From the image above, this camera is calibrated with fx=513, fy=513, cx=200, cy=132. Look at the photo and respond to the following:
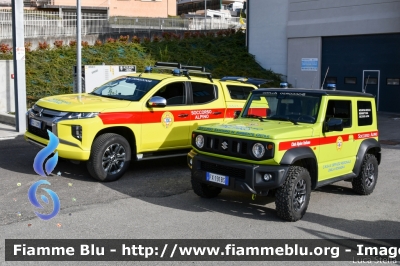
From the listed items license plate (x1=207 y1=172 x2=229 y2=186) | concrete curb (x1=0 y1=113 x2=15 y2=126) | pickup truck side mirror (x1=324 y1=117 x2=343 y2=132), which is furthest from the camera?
concrete curb (x1=0 y1=113 x2=15 y2=126)

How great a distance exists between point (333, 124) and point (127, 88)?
165 inches

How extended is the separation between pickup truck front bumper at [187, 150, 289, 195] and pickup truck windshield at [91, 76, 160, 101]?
2.78 meters

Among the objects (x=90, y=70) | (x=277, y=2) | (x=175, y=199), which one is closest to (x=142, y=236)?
(x=175, y=199)

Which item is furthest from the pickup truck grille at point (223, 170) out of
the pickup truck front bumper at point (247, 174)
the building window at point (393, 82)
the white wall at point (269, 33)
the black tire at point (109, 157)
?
the white wall at point (269, 33)

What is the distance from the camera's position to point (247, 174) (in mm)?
6938

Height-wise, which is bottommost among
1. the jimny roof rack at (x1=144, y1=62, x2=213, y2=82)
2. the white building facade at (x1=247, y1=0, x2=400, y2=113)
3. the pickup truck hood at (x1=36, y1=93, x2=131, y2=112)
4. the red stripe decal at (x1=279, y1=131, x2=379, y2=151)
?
the red stripe decal at (x1=279, y1=131, x2=379, y2=151)

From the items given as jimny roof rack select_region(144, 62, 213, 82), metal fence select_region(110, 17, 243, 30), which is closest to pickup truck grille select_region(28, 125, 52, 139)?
jimny roof rack select_region(144, 62, 213, 82)

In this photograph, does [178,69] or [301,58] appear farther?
[301,58]

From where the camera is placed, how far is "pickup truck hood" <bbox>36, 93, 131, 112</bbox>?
8773 millimetres

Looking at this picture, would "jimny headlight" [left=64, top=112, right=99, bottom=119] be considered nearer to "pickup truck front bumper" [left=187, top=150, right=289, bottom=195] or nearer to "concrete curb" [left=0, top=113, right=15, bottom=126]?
"pickup truck front bumper" [left=187, top=150, right=289, bottom=195]

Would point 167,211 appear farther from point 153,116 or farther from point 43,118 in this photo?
point 43,118

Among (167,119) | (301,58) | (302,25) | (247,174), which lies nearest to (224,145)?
(247,174)

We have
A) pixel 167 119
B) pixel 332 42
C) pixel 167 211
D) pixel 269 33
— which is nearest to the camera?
pixel 167 211

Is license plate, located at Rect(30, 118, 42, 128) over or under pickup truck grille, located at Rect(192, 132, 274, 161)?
over
